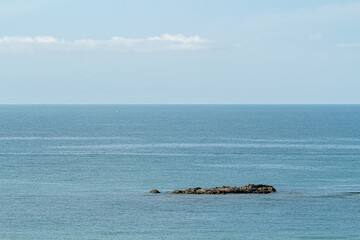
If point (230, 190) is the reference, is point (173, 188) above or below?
below

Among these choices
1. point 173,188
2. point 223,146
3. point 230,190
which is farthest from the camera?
point 223,146

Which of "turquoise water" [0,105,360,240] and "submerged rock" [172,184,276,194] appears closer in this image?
"turquoise water" [0,105,360,240]

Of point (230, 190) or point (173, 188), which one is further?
point (173, 188)

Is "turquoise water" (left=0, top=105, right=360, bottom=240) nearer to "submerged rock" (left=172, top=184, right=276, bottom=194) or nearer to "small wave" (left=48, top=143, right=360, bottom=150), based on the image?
"small wave" (left=48, top=143, right=360, bottom=150)

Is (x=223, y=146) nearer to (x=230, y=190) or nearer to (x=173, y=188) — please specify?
(x=173, y=188)

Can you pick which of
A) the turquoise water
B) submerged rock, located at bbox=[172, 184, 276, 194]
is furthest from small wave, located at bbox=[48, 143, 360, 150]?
submerged rock, located at bbox=[172, 184, 276, 194]

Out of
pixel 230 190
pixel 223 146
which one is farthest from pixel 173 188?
pixel 223 146

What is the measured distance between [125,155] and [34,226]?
220 ft

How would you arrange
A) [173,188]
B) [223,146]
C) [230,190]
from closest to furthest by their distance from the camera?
[230,190]
[173,188]
[223,146]

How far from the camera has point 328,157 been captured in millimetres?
131125

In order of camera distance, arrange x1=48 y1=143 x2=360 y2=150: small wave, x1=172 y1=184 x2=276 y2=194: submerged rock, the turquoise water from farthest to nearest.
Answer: x1=48 y1=143 x2=360 y2=150: small wave < x1=172 y1=184 x2=276 y2=194: submerged rock < the turquoise water

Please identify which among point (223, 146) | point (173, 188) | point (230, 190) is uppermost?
point (223, 146)

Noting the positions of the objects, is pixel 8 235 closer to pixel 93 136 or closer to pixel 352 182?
pixel 352 182

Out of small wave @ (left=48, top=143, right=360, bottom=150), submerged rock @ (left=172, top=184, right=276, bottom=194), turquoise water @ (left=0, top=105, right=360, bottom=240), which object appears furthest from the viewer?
small wave @ (left=48, top=143, right=360, bottom=150)
